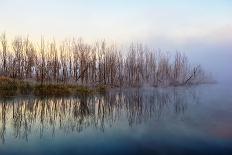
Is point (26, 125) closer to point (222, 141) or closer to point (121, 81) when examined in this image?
point (222, 141)

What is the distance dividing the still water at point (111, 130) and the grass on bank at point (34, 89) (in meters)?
4.77

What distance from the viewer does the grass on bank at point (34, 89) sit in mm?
18623

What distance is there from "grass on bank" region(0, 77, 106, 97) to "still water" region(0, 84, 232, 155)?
4770 millimetres

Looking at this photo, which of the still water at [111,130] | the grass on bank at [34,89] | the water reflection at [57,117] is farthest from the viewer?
the grass on bank at [34,89]

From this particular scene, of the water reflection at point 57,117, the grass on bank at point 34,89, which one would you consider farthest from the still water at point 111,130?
the grass on bank at point 34,89

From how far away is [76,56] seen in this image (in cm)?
2883

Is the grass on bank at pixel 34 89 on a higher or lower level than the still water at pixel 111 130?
higher

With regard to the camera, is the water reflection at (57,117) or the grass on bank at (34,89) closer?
the water reflection at (57,117)

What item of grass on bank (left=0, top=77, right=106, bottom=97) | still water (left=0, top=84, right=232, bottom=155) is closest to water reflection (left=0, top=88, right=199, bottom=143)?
still water (left=0, top=84, right=232, bottom=155)

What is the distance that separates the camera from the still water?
23.4ft

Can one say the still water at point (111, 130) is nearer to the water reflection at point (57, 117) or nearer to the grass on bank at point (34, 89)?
the water reflection at point (57, 117)

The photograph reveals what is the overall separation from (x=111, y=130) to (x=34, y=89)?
11455 mm

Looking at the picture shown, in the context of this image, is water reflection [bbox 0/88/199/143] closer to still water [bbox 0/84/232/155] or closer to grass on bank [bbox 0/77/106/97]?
still water [bbox 0/84/232/155]

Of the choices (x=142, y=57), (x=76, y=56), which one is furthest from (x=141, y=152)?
(x=142, y=57)
